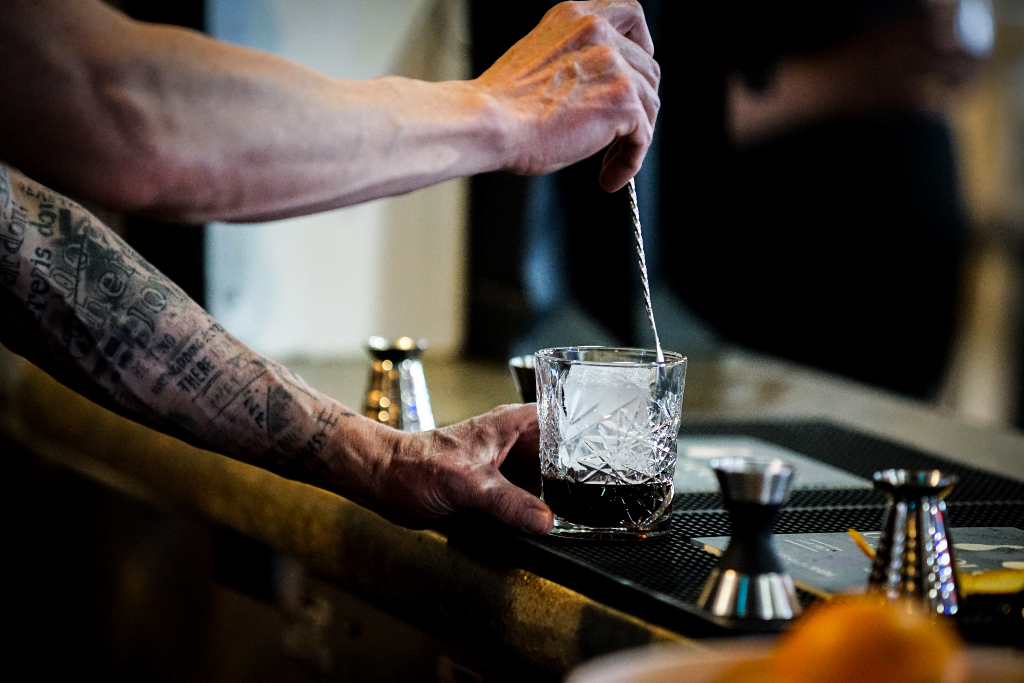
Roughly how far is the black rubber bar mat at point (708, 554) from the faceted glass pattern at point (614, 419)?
5 cm

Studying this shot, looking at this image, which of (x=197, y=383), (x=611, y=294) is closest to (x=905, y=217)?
(x=611, y=294)

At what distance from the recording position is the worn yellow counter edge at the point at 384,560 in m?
0.79

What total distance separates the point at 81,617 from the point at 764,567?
1.60 metres

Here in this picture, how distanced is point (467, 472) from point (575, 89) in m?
0.30

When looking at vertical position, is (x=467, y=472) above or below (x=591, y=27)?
below

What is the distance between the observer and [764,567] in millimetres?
677

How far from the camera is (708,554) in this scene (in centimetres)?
82

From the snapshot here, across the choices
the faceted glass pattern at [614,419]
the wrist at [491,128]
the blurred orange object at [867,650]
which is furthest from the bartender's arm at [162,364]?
the blurred orange object at [867,650]

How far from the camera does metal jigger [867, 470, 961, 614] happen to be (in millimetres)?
669

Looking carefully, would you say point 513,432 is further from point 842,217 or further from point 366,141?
point 842,217

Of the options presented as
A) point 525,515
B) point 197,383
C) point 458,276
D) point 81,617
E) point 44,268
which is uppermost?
point 458,276

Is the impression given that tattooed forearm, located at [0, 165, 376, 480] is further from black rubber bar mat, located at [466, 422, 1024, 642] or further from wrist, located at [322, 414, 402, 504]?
black rubber bar mat, located at [466, 422, 1024, 642]

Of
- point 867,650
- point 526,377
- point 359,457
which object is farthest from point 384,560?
point 867,650

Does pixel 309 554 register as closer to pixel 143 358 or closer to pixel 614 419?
pixel 143 358
